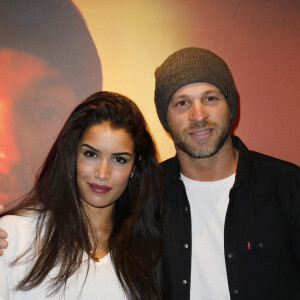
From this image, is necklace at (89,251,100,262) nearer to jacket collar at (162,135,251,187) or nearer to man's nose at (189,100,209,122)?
jacket collar at (162,135,251,187)

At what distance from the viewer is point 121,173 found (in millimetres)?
1666

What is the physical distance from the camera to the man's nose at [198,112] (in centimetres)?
177

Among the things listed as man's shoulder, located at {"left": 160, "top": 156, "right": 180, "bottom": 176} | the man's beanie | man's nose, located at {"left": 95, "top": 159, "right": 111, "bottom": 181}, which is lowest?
man's nose, located at {"left": 95, "top": 159, "right": 111, "bottom": 181}

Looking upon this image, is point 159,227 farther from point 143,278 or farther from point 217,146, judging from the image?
point 217,146

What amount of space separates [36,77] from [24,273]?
1221 mm

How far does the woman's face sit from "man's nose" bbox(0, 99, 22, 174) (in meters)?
0.78

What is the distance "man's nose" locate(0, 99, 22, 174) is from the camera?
2.23 metres

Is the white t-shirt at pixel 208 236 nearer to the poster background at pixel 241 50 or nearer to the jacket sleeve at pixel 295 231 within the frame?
the jacket sleeve at pixel 295 231

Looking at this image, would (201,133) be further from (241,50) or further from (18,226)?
(18,226)

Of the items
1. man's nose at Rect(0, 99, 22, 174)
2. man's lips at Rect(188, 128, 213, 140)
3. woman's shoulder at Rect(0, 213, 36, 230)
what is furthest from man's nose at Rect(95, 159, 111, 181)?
man's nose at Rect(0, 99, 22, 174)

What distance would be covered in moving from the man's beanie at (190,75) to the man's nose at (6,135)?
94 cm

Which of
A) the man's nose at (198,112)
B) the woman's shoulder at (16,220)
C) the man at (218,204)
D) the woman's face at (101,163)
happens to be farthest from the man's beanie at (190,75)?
the woman's shoulder at (16,220)

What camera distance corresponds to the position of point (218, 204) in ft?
6.01

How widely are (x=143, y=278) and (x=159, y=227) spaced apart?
31 centimetres
